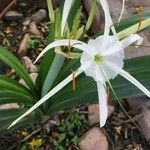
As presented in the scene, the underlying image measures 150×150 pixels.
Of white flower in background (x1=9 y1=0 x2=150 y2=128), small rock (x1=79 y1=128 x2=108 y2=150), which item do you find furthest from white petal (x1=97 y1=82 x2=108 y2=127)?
small rock (x1=79 y1=128 x2=108 y2=150)

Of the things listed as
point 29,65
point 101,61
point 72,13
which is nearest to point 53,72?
point 72,13

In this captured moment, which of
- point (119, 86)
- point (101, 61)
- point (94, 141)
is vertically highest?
point (101, 61)

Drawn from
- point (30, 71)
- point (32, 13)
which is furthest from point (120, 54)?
point (32, 13)

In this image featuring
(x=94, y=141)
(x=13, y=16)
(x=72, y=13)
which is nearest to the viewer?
(x=72, y=13)

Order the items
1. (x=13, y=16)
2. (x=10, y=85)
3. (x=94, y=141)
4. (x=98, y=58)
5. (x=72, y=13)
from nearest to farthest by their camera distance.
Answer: (x=98, y=58), (x=10, y=85), (x=72, y=13), (x=94, y=141), (x=13, y=16)

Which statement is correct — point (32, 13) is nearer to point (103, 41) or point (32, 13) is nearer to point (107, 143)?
point (107, 143)

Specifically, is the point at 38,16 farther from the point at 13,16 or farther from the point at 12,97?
the point at 12,97
